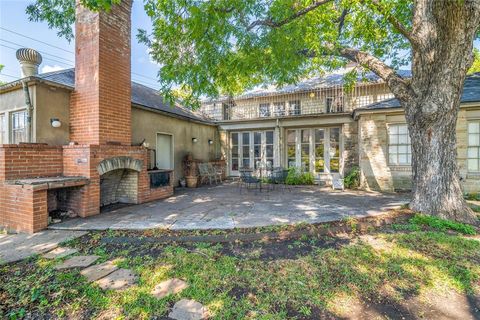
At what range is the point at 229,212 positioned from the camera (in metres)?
5.37

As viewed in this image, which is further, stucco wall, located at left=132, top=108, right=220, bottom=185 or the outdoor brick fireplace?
stucco wall, located at left=132, top=108, right=220, bottom=185

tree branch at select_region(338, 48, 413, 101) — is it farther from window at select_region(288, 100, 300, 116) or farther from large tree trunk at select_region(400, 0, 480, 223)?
window at select_region(288, 100, 300, 116)

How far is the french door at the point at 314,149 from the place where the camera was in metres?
10.6

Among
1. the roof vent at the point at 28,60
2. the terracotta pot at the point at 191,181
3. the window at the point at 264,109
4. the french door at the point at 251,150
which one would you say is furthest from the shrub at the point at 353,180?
the roof vent at the point at 28,60

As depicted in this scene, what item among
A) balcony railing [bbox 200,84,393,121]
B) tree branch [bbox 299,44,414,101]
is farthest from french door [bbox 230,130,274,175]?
tree branch [bbox 299,44,414,101]

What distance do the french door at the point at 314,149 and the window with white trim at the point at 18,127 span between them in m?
9.87

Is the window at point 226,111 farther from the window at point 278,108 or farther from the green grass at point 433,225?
the green grass at point 433,225

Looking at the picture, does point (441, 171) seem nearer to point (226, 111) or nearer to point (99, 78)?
point (99, 78)

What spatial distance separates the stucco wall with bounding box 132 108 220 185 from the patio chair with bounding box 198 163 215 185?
0.69m

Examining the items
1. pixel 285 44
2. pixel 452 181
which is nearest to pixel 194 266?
pixel 285 44

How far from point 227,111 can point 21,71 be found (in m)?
9.84

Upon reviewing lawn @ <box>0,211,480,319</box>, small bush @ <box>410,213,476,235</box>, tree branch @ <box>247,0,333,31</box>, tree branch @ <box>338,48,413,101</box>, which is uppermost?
tree branch @ <box>247,0,333,31</box>

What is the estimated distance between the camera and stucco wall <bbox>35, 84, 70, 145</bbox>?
5172mm

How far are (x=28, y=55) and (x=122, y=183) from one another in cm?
417
